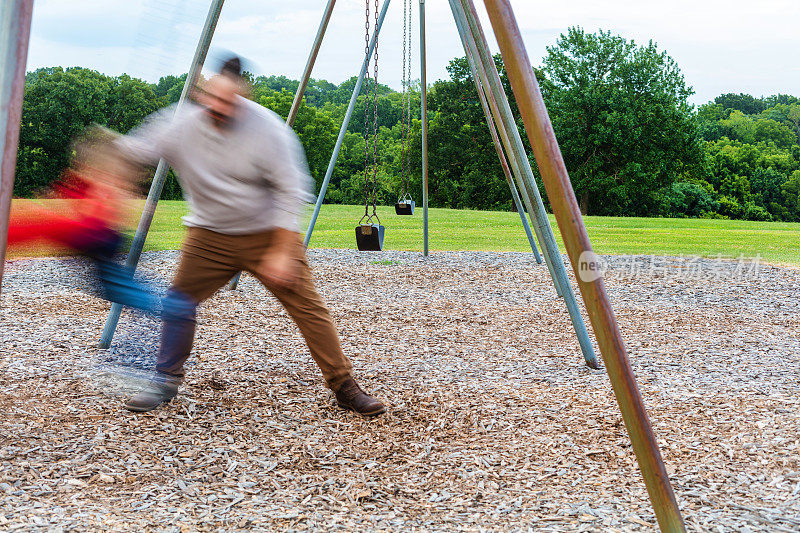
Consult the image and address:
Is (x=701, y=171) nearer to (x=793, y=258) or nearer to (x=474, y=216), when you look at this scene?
(x=474, y=216)

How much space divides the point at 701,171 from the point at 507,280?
3485cm

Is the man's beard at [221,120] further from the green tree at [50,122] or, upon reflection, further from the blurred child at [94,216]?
the green tree at [50,122]

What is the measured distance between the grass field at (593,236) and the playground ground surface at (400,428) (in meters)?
6.14

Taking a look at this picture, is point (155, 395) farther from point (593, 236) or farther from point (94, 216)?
point (593, 236)

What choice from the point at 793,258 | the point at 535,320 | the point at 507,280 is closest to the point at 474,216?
the point at 793,258

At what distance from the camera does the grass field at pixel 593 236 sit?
13.9m

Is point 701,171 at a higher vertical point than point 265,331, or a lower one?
higher

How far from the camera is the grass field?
13.9 m

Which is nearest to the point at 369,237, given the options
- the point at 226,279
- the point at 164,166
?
the point at 164,166

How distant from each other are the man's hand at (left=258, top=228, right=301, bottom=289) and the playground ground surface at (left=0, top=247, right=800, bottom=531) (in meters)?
0.79

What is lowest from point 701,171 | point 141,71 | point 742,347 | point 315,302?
point 742,347

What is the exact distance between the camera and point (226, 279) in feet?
11.9

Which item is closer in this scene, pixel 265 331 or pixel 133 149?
pixel 133 149

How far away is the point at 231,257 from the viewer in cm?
350
